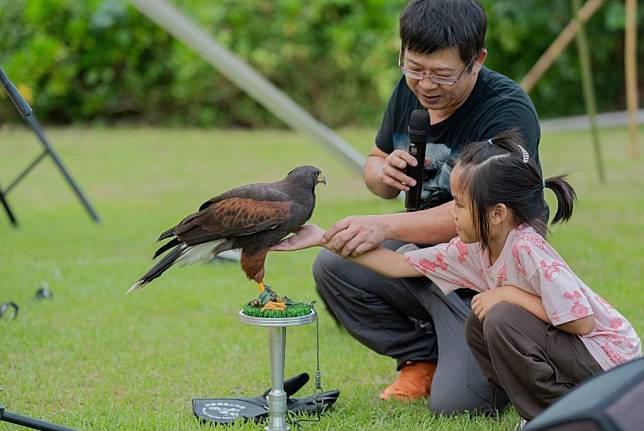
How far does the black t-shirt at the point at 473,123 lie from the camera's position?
10.9 ft

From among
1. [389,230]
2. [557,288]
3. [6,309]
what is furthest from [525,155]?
[6,309]

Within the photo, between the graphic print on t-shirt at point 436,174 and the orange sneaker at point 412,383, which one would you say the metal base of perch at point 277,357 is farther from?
the graphic print on t-shirt at point 436,174

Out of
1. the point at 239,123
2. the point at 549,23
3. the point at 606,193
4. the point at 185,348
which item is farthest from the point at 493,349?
the point at 239,123

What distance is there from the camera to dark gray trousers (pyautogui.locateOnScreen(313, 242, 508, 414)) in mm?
3439

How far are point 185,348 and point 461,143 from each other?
1473mm

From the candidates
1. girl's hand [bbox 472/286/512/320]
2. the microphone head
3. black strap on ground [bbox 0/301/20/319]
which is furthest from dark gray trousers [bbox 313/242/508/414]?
black strap on ground [bbox 0/301/20/319]

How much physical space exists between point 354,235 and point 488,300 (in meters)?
0.51

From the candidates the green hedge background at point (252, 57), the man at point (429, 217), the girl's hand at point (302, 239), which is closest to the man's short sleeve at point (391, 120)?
the man at point (429, 217)

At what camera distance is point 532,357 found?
9.25 feet

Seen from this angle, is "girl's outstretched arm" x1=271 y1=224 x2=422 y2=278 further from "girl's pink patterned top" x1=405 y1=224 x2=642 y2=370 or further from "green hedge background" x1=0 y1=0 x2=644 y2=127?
"green hedge background" x1=0 y1=0 x2=644 y2=127

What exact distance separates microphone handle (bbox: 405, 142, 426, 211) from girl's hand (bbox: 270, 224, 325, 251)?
1.20 feet

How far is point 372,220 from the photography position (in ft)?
10.6

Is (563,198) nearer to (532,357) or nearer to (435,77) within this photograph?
(532,357)

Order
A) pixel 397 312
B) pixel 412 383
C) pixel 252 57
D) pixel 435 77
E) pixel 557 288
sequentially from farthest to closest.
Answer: pixel 252 57
pixel 397 312
pixel 412 383
pixel 435 77
pixel 557 288
